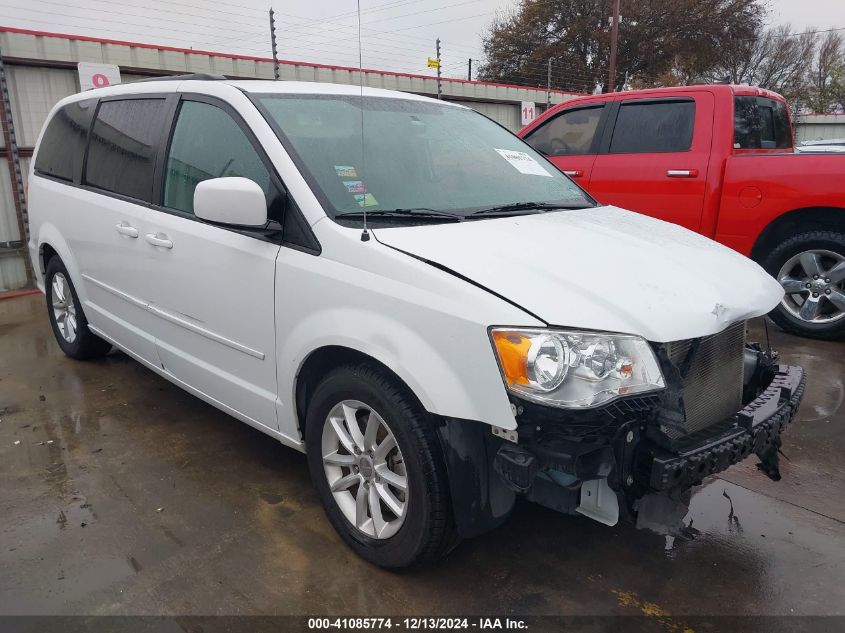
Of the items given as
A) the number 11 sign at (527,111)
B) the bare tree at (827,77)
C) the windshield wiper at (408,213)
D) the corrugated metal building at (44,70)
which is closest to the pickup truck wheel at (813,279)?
the windshield wiper at (408,213)

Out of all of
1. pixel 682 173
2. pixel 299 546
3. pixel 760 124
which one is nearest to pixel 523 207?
pixel 299 546

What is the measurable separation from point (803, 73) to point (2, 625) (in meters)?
49.4

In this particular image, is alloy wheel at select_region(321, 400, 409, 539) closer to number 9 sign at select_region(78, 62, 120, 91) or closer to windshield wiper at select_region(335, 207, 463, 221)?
windshield wiper at select_region(335, 207, 463, 221)

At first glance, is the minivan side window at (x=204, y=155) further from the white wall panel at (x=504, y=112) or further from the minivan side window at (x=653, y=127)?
the white wall panel at (x=504, y=112)

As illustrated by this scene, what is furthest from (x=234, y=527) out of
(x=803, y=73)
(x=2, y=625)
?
(x=803, y=73)

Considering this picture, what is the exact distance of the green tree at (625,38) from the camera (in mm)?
33688

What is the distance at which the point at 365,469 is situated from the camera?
2.47 m

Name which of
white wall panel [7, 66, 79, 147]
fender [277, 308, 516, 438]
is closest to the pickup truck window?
fender [277, 308, 516, 438]

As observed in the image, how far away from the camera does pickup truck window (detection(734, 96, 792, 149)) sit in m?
5.32

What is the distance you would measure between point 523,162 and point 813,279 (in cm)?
305

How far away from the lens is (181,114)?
3.29m

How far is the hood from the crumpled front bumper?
321mm

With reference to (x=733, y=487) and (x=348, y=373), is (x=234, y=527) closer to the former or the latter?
(x=348, y=373)

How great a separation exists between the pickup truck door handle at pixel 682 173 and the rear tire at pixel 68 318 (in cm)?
447
